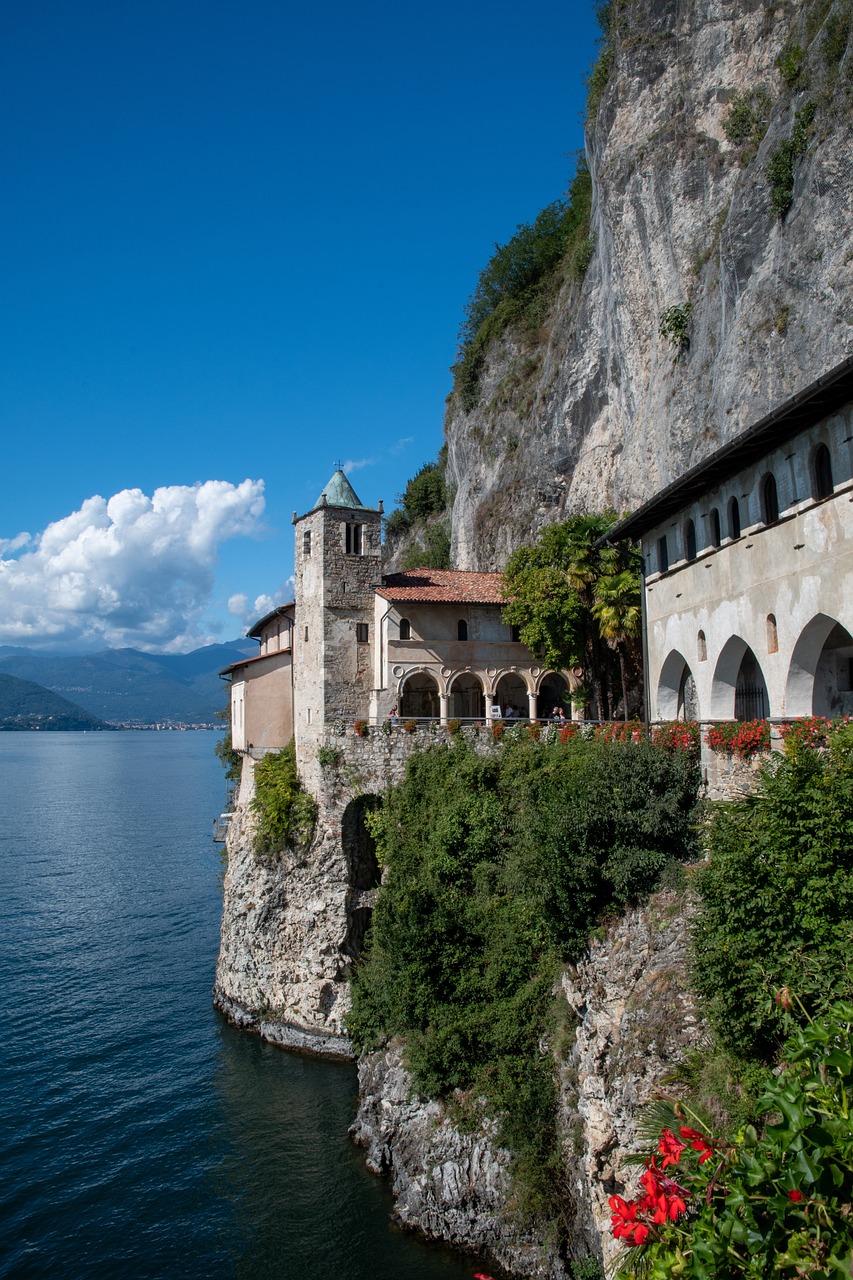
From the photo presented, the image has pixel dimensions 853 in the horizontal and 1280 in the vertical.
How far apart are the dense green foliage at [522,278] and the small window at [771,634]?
124ft

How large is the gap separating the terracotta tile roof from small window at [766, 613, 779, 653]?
17.7 m

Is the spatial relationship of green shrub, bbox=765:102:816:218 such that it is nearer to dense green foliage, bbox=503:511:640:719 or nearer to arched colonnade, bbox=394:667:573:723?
dense green foliage, bbox=503:511:640:719

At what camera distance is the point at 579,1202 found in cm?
1836

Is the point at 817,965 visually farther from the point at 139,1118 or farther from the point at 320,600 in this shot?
the point at 320,600

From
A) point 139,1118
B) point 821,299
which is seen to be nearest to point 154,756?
point 139,1118

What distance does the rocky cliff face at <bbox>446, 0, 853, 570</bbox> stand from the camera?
2377cm

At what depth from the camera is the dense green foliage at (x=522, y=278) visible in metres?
54.0

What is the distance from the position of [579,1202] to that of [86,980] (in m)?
25.4

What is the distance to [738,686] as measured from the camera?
23359 mm

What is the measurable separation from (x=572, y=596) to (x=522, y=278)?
108ft

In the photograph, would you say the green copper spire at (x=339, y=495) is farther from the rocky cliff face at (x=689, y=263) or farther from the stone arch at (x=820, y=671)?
the stone arch at (x=820, y=671)

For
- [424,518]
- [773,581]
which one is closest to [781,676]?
[773,581]

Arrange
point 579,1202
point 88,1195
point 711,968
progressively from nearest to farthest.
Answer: point 711,968 → point 579,1202 → point 88,1195

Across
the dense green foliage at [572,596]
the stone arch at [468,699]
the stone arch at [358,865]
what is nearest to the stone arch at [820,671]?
the dense green foliage at [572,596]
